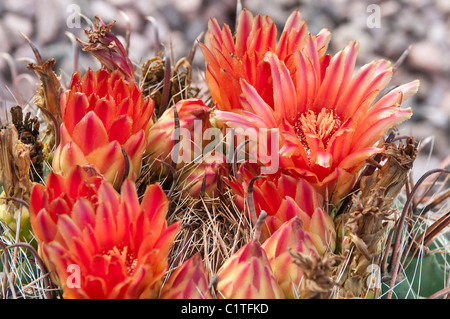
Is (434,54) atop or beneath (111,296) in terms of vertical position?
atop

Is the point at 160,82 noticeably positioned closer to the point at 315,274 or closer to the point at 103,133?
the point at 103,133

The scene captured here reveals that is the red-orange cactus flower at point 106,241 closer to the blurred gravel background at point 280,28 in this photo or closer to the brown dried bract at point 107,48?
the brown dried bract at point 107,48

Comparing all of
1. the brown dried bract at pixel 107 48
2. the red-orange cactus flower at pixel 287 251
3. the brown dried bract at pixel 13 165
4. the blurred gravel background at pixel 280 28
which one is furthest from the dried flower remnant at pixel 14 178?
the blurred gravel background at pixel 280 28

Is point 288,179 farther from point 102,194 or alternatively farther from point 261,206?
point 102,194

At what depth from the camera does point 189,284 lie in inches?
16.7

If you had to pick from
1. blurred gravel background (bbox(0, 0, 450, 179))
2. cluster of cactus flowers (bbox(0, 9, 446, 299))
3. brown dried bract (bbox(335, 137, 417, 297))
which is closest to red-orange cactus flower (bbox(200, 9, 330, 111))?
cluster of cactus flowers (bbox(0, 9, 446, 299))

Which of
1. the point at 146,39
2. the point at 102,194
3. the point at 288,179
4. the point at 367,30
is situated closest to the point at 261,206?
the point at 288,179

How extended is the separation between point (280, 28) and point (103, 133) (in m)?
1.11

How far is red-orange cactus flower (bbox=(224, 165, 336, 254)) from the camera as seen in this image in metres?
0.48

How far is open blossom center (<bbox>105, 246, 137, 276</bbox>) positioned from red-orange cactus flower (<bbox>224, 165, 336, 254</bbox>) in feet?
0.37

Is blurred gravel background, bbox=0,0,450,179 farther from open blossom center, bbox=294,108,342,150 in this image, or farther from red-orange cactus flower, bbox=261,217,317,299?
red-orange cactus flower, bbox=261,217,317,299

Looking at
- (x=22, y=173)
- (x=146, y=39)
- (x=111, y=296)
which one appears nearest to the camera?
(x=111, y=296)

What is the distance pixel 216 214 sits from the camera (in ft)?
1.86
